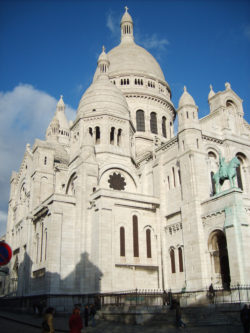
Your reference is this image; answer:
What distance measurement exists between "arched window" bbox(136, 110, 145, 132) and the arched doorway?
88.7 feet

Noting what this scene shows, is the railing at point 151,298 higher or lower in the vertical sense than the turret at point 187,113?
lower

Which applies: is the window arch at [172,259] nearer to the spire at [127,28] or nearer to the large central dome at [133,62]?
the large central dome at [133,62]

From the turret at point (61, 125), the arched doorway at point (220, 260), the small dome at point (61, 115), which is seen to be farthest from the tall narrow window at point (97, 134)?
the small dome at point (61, 115)

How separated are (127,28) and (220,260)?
53489mm

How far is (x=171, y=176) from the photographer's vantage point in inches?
1478

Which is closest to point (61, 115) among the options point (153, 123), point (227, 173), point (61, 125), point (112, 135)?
point (61, 125)

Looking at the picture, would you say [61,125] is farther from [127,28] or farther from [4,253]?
[4,253]

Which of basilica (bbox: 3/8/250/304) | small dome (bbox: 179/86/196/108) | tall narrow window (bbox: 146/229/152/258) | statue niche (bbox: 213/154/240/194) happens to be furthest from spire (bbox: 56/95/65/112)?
statue niche (bbox: 213/154/240/194)

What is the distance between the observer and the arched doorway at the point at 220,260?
98.9 ft

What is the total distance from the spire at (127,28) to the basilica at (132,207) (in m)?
25.0

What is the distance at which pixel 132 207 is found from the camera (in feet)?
119

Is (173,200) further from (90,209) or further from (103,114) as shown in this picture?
(103,114)

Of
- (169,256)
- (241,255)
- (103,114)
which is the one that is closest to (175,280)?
(169,256)

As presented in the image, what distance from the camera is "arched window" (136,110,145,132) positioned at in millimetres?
54844
